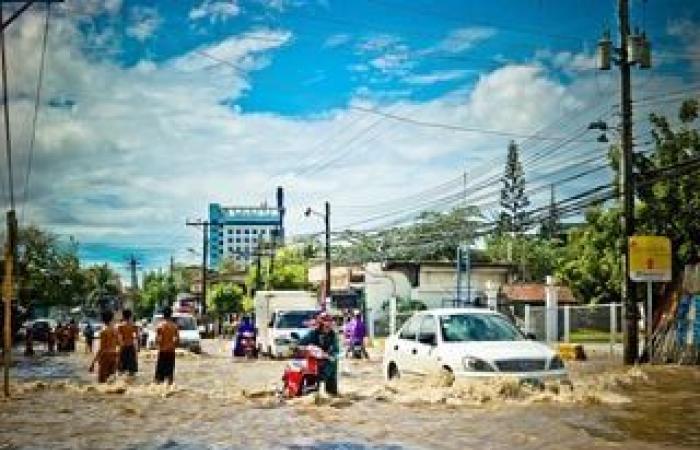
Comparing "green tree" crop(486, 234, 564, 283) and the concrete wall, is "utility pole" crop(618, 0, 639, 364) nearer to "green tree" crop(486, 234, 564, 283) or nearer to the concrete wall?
the concrete wall

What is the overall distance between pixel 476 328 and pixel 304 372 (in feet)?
10.4

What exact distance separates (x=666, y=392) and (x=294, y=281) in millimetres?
61483

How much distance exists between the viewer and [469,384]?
14648 millimetres

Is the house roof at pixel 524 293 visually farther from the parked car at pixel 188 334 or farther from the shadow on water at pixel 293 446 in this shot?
the shadow on water at pixel 293 446

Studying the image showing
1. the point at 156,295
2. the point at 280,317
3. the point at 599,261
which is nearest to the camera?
the point at 280,317

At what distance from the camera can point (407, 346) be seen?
55.8ft

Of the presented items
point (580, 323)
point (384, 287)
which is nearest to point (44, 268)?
point (384, 287)

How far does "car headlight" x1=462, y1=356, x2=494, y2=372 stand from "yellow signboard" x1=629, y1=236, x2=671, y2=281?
11748 millimetres

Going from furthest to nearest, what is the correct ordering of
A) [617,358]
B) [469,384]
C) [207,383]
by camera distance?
1. [617,358]
2. [207,383]
3. [469,384]

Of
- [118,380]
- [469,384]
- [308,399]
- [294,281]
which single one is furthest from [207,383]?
[294,281]

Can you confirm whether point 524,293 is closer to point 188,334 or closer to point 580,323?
point 580,323

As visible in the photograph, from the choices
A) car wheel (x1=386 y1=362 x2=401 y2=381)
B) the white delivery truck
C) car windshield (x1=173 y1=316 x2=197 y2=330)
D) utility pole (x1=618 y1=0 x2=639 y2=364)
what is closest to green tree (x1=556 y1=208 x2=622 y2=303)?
the white delivery truck

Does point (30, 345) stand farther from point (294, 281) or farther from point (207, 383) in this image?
point (294, 281)

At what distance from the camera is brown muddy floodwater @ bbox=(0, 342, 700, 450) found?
38.1ft
